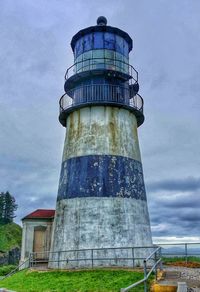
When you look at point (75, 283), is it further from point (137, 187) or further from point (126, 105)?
point (126, 105)

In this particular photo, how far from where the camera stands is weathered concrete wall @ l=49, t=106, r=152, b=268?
669 inches

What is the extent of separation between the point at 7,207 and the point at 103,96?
191 ft

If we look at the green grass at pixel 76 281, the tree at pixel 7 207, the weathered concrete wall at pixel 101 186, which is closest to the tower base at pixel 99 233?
the weathered concrete wall at pixel 101 186

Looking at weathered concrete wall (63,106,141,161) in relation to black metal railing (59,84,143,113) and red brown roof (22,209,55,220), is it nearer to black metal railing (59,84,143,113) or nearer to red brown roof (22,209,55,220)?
black metal railing (59,84,143,113)

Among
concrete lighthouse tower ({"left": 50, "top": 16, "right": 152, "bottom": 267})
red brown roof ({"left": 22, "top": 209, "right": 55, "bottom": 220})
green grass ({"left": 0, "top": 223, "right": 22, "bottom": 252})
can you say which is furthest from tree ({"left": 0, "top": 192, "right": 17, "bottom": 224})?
concrete lighthouse tower ({"left": 50, "top": 16, "right": 152, "bottom": 267})

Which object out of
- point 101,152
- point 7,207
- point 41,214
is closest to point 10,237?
point 7,207

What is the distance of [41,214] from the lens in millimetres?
24141

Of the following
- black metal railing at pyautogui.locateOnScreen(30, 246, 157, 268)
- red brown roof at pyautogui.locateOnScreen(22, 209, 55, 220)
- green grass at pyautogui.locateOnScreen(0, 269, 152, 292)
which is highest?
red brown roof at pyautogui.locateOnScreen(22, 209, 55, 220)

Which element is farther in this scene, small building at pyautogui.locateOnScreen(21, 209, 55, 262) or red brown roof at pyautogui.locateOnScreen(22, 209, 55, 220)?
red brown roof at pyautogui.locateOnScreen(22, 209, 55, 220)

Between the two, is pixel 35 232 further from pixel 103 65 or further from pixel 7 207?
pixel 7 207

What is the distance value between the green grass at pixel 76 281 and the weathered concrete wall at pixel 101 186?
199 centimetres

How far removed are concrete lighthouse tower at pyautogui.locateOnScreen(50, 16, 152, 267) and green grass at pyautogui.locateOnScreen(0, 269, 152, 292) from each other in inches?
77.8

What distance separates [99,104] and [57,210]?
628 cm

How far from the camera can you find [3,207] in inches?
2813
